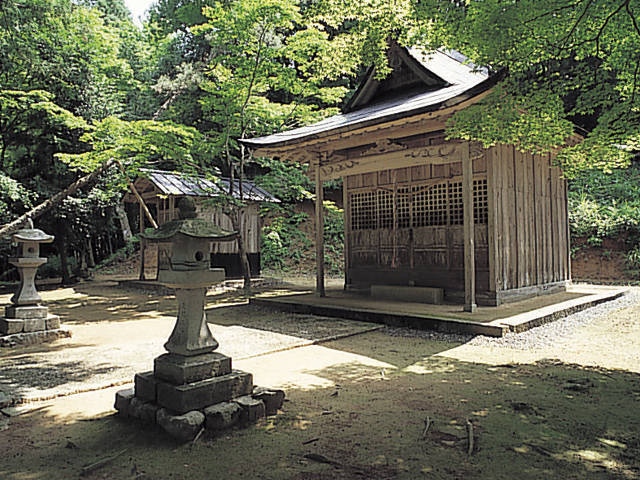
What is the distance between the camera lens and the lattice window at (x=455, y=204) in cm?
966

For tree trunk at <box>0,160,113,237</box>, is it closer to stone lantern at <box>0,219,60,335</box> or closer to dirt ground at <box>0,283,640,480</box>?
stone lantern at <box>0,219,60,335</box>

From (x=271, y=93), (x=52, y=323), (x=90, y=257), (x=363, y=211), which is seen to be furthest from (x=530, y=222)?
(x=90, y=257)

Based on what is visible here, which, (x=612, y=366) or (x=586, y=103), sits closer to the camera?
(x=586, y=103)

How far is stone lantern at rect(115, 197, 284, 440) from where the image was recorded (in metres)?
3.79

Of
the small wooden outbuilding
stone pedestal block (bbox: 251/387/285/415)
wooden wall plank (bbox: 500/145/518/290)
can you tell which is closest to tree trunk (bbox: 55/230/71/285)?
the small wooden outbuilding

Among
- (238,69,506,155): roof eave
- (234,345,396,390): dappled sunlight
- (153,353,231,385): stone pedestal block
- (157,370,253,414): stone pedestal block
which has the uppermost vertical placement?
(238,69,506,155): roof eave

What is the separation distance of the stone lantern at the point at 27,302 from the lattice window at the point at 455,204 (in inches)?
298

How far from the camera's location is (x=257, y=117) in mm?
12844

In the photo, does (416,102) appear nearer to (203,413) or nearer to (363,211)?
(363,211)

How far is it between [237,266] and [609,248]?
13.0 metres

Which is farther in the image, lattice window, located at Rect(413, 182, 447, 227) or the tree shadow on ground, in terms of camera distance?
lattice window, located at Rect(413, 182, 447, 227)

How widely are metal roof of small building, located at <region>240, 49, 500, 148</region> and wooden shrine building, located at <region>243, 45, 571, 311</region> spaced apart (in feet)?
0.12

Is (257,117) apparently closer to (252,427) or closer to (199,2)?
(252,427)

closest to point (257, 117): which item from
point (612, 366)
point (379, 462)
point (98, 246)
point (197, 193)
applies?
point (197, 193)
